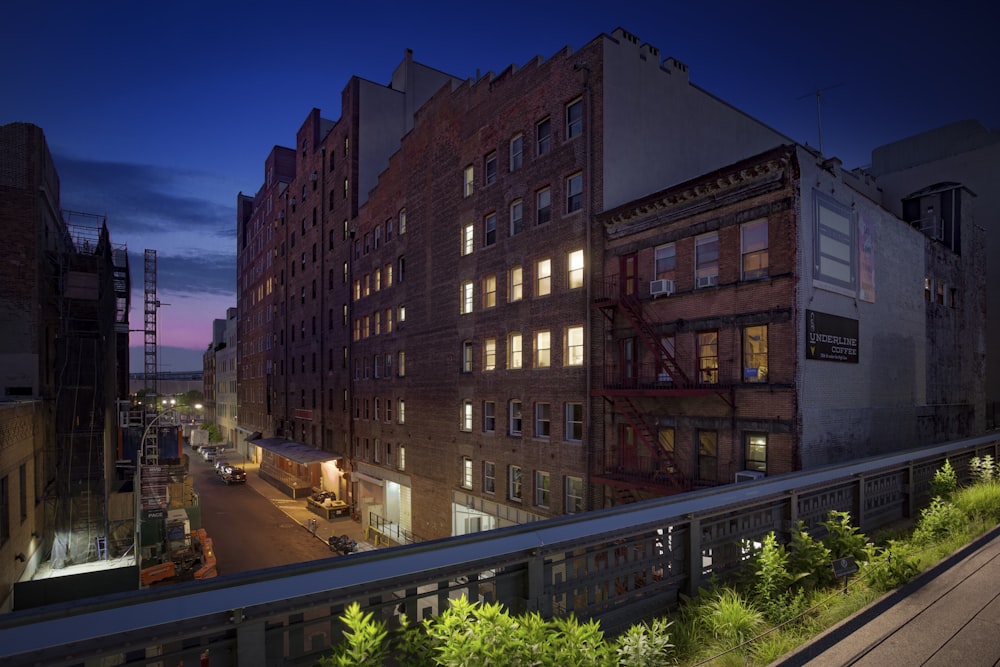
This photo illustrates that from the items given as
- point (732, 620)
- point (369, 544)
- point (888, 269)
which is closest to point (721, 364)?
point (888, 269)

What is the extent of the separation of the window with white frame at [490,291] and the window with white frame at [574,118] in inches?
315

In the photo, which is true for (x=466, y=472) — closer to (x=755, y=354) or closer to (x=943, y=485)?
(x=755, y=354)

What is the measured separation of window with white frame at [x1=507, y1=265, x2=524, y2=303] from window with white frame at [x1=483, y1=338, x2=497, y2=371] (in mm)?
2498

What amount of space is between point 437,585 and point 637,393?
15.5 meters

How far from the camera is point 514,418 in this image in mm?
27453

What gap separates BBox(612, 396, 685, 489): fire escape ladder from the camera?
63.3ft

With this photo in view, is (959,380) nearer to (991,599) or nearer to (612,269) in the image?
(612,269)

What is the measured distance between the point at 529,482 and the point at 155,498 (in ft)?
84.6

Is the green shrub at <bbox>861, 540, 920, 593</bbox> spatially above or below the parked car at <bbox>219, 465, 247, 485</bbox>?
above

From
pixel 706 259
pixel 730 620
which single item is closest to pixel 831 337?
pixel 706 259

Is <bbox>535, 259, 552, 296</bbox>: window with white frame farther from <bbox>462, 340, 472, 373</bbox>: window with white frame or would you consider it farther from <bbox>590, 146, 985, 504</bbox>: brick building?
<bbox>462, 340, 472, 373</bbox>: window with white frame

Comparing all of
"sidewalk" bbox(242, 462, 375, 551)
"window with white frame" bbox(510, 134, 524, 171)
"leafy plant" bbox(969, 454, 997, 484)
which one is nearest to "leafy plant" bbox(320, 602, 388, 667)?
"leafy plant" bbox(969, 454, 997, 484)

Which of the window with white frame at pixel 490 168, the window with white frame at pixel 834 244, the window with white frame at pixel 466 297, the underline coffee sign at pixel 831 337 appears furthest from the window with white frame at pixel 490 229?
the underline coffee sign at pixel 831 337

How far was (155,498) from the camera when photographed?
1433 inches
